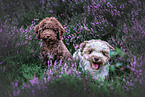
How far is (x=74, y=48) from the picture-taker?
640cm

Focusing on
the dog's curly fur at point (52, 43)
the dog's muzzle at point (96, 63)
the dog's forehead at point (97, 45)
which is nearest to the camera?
the dog's muzzle at point (96, 63)

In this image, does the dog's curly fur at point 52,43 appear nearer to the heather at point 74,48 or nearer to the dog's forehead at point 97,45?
the heather at point 74,48

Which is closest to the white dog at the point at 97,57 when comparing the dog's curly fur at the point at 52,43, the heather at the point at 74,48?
the heather at the point at 74,48

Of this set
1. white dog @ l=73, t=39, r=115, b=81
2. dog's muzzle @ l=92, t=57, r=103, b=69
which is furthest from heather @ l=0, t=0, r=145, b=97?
dog's muzzle @ l=92, t=57, r=103, b=69

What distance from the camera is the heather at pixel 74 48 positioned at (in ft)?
9.75

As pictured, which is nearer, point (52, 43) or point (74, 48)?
point (52, 43)

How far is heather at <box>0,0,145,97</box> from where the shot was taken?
2.97 meters

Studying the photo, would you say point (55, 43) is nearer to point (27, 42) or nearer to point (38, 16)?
point (27, 42)

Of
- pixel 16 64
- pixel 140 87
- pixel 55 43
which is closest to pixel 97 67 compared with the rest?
pixel 140 87

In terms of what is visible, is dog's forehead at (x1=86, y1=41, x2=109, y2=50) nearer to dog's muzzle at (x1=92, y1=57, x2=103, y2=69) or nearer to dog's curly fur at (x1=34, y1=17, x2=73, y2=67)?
dog's muzzle at (x1=92, y1=57, x2=103, y2=69)

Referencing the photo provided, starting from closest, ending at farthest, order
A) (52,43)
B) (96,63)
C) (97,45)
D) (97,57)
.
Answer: (97,57) < (96,63) < (97,45) < (52,43)

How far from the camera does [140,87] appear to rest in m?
2.80

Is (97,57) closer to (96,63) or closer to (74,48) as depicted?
(96,63)

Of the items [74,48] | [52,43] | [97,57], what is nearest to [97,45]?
[97,57]
